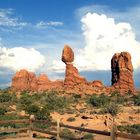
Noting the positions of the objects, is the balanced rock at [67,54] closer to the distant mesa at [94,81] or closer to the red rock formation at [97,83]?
the distant mesa at [94,81]

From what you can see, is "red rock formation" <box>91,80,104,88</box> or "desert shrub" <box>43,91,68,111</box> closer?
"desert shrub" <box>43,91,68,111</box>

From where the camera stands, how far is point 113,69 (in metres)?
84.6


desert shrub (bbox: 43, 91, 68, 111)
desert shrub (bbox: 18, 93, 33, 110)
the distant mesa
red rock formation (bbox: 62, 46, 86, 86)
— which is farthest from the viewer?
red rock formation (bbox: 62, 46, 86, 86)

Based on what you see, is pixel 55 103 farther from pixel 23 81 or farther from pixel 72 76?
pixel 23 81

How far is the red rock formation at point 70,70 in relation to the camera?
282ft

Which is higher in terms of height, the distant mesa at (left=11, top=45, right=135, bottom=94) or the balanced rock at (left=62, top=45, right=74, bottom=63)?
the balanced rock at (left=62, top=45, right=74, bottom=63)

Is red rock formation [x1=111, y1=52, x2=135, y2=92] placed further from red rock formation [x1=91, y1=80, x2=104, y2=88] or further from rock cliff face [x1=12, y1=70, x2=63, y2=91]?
rock cliff face [x1=12, y1=70, x2=63, y2=91]

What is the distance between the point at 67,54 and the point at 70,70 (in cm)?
397

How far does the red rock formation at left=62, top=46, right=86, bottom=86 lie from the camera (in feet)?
282

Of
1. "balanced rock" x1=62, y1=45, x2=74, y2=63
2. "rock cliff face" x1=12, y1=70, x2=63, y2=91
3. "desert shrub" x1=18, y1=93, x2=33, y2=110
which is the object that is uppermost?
"balanced rock" x1=62, y1=45, x2=74, y2=63

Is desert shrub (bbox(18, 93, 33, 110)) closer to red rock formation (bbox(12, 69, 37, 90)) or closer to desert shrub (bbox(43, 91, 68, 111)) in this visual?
desert shrub (bbox(43, 91, 68, 111))

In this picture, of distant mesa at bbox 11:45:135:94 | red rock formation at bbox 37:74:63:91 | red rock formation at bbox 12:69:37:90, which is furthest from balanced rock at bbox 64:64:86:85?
red rock formation at bbox 12:69:37:90

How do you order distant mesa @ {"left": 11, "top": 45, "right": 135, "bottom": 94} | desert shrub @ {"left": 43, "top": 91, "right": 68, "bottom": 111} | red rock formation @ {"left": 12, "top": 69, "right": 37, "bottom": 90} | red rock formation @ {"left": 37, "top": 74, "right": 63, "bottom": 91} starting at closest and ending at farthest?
desert shrub @ {"left": 43, "top": 91, "right": 68, "bottom": 111}, distant mesa @ {"left": 11, "top": 45, "right": 135, "bottom": 94}, red rock formation @ {"left": 12, "top": 69, "right": 37, "bottom": 90}, red rock formation @ {"left": 37, "top": 74, "right": 63, "bottom": 91}

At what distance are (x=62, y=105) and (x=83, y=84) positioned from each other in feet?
139
